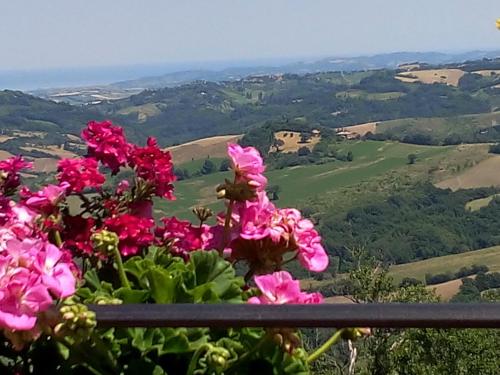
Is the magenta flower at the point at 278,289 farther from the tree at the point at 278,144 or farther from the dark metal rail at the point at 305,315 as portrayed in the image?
the tree at the point at 278,144

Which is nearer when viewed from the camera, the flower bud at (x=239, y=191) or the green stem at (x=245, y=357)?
the green stem at (x=245, y=357)

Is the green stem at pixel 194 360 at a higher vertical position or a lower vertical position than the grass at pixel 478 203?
higher

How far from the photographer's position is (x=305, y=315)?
4.09 feet

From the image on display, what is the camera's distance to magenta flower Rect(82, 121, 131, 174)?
6.04ft

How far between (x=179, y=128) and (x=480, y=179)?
72335 millimetres

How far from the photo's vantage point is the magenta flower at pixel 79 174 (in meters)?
1.69

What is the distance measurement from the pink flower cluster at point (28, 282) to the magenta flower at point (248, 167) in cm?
45

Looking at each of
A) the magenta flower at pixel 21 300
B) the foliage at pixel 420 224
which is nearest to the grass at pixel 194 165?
the foliage at pixel 420 224

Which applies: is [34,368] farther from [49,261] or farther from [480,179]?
[480,179]

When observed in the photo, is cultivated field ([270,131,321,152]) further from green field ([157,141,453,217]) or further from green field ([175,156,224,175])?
green field ([175,156,224,175])

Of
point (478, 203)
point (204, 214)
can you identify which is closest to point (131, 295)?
point (204, 214)

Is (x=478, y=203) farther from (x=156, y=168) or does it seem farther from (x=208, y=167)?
(x=156, y=168)

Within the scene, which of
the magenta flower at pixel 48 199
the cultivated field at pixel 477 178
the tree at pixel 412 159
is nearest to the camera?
the magenta flower at pixel 48 199

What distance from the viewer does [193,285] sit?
145 cm
